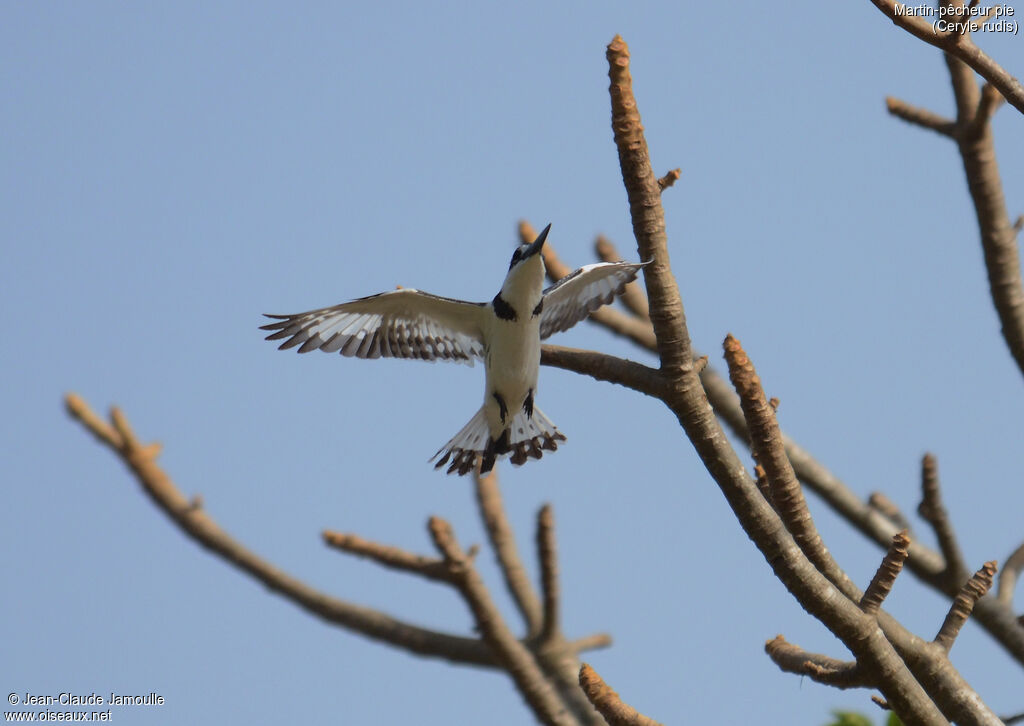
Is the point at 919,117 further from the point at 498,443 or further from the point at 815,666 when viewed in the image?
the point at 815,666

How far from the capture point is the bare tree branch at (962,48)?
4.23 m

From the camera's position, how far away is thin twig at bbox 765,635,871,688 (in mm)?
4367

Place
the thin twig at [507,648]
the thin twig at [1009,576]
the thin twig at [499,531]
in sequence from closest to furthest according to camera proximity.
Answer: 1. the thin twig at [507,648]
2. the thin twig at [1009,576]
3. the thin twig at [499,531]

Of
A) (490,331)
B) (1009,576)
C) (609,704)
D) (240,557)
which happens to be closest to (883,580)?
(609,704)

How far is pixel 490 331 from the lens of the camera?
23.7ft

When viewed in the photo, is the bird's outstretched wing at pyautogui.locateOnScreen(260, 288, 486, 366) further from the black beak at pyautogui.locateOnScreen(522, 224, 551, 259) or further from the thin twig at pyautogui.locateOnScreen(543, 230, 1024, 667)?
the thin twig at pyautogui.locateOnScreen(543, 230, 1024, 667)

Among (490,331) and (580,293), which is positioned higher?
(580,293)

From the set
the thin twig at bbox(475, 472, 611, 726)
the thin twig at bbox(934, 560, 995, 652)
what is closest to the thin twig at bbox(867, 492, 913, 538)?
the thin twig at bbox(475, 472, 611, 726)

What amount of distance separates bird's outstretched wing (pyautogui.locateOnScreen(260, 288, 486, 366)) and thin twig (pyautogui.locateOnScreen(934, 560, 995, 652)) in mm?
3470

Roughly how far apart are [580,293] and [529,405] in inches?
31.6

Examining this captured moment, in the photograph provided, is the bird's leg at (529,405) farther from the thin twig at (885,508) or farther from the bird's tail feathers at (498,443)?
the thin twig at (885,508)

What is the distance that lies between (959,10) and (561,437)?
12.7 ft

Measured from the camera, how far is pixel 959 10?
172 inches

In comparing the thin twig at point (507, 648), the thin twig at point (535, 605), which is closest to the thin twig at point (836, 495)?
the thin twig at point (535, 605)
